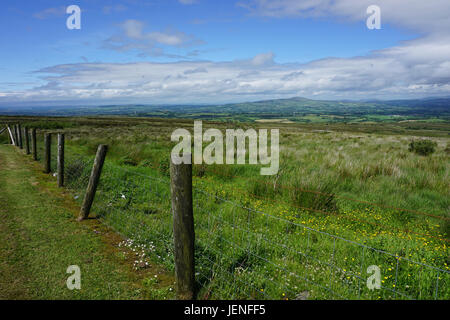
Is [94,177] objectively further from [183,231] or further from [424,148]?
[424,148]

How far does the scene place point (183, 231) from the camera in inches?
138

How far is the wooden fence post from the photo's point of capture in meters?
3.43

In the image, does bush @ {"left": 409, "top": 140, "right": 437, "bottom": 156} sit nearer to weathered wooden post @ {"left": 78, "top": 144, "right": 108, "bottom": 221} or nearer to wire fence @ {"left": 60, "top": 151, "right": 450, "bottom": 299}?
wire fence @ {"left": 60, "top": 151, "right": 450, "bottom": 299}

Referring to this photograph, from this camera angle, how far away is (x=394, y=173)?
34.7ft

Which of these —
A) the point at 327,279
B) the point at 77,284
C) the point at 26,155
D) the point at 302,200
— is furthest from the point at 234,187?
the point at 26,155

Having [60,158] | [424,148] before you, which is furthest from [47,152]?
[424,148]

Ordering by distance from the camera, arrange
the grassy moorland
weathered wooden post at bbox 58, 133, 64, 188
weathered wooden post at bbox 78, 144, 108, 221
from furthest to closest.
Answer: weathered wooden post at bbox 58, 133, 64, 188 < weathered wooden post at bbox 78, 144, 108, 221 < the grassy moorland

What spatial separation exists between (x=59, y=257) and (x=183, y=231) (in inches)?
99.5

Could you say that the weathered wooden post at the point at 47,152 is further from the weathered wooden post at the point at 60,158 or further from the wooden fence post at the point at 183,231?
→ the wooden fence post at the point at 183,231

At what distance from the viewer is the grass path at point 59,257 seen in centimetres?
372

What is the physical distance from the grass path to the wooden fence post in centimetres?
45

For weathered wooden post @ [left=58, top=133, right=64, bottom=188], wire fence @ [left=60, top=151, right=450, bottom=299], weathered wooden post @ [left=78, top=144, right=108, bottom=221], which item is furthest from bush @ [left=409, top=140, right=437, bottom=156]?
weathered wooden post @ [left=58, top=133, right=64, bottom=188]

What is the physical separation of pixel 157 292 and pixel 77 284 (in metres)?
1.17

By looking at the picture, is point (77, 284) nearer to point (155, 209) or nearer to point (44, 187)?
point (155, 209)
